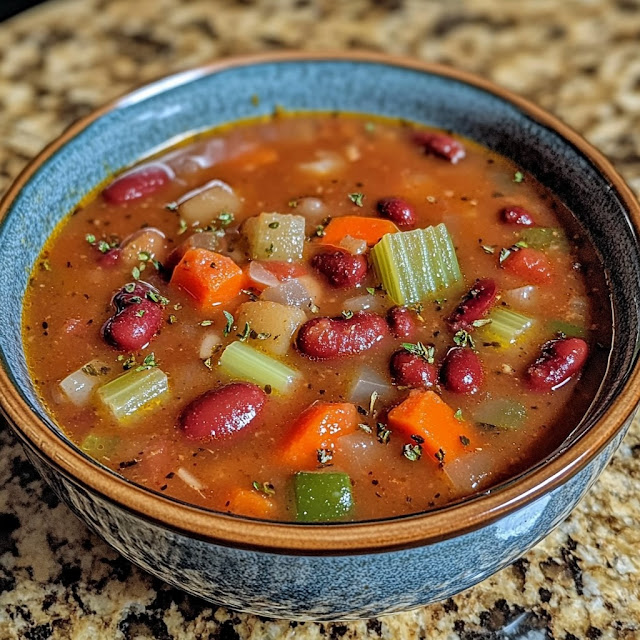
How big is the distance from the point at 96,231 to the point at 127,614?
1208 millimetres

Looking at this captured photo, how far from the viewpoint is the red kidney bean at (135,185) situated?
2.87 m

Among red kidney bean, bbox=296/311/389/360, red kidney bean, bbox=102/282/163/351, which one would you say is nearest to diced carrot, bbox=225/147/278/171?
red kidney bean, bbox=102/282/163/351

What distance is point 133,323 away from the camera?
231cm

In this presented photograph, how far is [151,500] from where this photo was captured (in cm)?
172

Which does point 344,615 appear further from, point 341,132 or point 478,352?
point 341,132

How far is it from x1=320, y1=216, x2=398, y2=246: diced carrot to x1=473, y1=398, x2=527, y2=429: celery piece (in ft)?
2.23

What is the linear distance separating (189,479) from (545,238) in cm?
135

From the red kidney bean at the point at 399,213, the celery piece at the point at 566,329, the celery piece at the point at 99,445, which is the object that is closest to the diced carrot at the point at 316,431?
the celery piece at the point at 99,445

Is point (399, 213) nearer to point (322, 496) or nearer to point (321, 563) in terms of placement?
point (322, 496)

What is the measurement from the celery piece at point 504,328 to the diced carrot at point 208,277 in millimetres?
706

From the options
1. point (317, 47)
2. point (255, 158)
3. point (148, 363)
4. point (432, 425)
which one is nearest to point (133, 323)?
point (148, 363)

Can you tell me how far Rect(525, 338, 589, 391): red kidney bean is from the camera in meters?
2.23

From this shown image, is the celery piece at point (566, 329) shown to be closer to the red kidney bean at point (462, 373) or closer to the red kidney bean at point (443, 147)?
the red kidney bean at point (462, 373)

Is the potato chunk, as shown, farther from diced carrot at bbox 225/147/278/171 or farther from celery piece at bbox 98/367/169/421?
diced carrot at bbox 225/147/278/171
